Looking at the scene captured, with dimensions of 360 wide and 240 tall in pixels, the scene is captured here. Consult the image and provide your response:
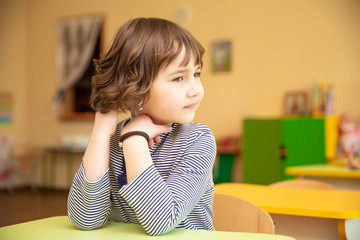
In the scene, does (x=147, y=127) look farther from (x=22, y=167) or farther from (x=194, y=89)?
(x=22, y=167)

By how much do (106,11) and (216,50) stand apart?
1.96 metres

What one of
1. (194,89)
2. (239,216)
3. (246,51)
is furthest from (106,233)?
(246,51)

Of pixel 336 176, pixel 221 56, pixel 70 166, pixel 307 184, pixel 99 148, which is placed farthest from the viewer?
pixel 70 166

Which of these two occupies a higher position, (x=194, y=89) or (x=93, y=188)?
(x=194, y=89)

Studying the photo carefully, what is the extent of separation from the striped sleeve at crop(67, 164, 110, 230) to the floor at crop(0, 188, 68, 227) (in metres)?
3.48

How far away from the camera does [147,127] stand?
1065mm

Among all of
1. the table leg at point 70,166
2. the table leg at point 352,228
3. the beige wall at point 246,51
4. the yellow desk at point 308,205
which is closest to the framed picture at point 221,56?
the beige wall at point 246,51

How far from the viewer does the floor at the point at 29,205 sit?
4.58m

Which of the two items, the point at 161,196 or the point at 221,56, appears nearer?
the point at 161,196

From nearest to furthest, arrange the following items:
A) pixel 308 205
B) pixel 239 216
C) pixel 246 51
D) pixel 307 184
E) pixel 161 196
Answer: pixel 161 196 < pixel 239 216 < pixel 308 205 < pixel 307 184 < pixel 246 51

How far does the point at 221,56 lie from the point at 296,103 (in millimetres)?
1136

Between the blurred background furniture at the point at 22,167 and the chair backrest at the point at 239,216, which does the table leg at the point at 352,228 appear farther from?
the blurred background furniture at the point at 22,167

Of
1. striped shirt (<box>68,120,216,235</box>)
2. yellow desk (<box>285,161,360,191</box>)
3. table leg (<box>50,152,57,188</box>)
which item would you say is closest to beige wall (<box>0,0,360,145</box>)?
table leg (<box>50,152,57,188</box>)

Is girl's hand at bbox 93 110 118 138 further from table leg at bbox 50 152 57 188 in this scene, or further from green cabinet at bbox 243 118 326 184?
table leg at bbox 50 152 57 188
